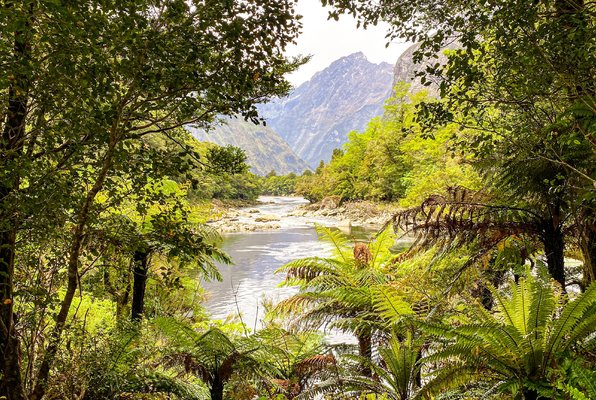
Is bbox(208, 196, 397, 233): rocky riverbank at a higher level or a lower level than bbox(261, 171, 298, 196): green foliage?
lower

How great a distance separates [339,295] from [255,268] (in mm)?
9401

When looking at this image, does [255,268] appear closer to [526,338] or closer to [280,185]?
[526,338]

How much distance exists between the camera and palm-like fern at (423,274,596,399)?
1.95m

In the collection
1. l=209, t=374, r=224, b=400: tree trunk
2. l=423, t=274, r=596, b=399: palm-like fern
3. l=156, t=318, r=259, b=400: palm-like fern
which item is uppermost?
l=423, t=274, r=596, b=399: palm-like fern

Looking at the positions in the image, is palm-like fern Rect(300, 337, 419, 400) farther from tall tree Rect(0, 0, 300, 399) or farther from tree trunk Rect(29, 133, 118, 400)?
tall tree Rect(0, 0, 300, 399)

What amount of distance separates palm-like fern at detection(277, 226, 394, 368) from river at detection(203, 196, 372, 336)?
0.53m

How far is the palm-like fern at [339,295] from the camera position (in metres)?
4.21

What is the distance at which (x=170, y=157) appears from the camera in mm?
2039

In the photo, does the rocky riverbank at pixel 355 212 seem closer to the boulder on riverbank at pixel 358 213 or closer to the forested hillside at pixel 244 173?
the boulder on riverbank at pixel 358 213

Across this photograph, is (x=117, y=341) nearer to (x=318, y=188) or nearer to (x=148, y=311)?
(x=148, y=311)

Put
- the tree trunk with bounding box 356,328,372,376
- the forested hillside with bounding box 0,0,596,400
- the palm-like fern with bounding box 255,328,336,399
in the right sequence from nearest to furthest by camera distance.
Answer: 1. the forested hillside with bounding box 0,0,596,400
2. the palm-like fern with bounding box 255,328,336,399
3. the tree trunk with bounding box 356,328,372,376

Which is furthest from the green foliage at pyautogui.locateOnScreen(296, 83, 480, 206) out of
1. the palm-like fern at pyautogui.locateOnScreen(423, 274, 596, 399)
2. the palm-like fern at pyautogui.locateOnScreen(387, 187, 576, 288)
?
the palm-like fern at pyautogui.locateOnScreen(423, 274, 596, 399)

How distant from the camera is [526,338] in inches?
78.6

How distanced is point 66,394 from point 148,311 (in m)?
3.74
